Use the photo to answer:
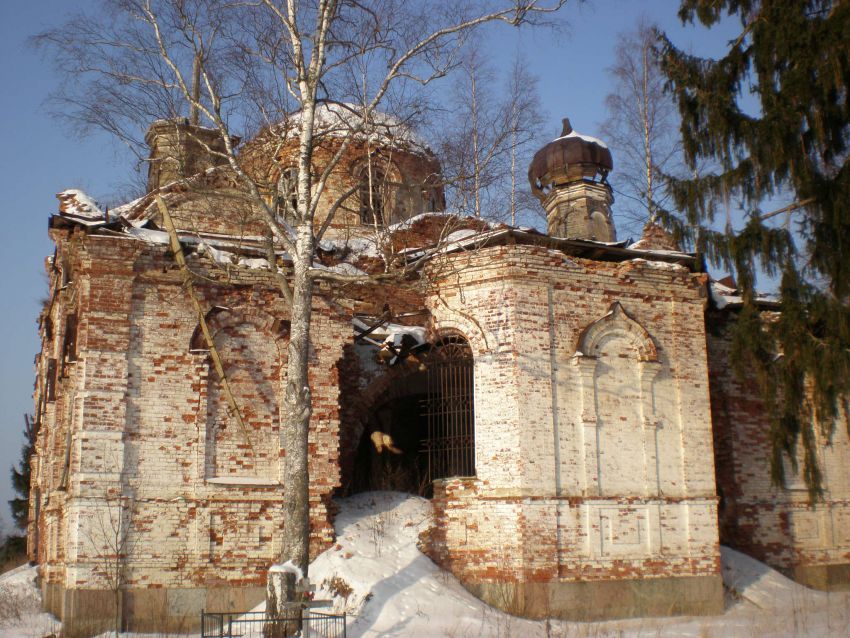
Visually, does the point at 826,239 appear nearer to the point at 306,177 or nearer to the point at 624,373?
the point at 624,373

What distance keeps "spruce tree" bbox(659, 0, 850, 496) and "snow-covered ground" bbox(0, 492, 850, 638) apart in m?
2.65

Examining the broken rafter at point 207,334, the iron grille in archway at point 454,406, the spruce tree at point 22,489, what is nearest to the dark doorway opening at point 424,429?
the iron grille in archway at point 454,406

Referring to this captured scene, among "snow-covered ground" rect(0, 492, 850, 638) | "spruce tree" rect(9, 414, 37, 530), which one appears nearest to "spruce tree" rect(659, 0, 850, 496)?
"snow-covered ground" rect(0, 492, 850, 638)

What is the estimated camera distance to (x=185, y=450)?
12148 millimetres

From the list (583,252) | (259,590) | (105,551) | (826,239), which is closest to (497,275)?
(583,252)

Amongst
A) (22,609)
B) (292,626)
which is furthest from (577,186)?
(22,609)

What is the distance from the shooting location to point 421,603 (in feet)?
37.6

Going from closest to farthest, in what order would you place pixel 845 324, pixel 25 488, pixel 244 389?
pixel 845 324, pixel 244 389, pixel 25 488

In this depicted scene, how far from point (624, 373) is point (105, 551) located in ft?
24.3

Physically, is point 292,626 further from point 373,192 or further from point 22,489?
point 22,489

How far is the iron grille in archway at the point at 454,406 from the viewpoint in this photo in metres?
13.4

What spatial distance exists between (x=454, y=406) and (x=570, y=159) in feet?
24.1

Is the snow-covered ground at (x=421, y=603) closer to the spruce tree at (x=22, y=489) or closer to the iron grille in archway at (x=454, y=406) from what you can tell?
the iron grille in archway at (x=454, y=406)

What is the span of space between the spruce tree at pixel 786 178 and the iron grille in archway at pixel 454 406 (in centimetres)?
403
